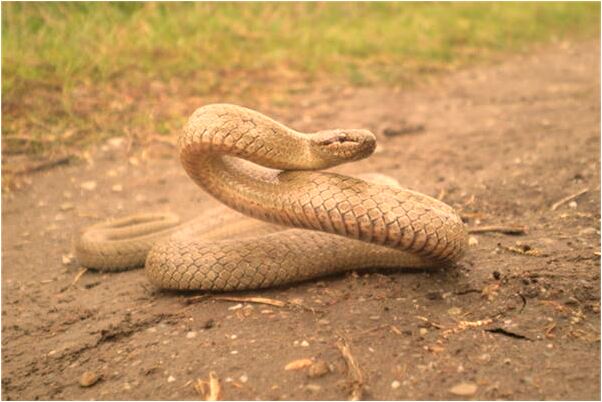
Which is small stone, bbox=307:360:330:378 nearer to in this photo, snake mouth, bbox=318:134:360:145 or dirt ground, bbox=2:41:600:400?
dirt ground, bbox=2:41:600:400

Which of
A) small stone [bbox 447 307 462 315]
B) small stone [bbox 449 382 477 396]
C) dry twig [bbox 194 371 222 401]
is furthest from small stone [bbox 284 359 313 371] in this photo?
small stone [bbox 447 307 462 315]

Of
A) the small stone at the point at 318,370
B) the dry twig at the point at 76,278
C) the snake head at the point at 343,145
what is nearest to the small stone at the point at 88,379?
the small stone at the point at 318,370

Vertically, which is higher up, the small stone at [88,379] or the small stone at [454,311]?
the small stone at [454,311]

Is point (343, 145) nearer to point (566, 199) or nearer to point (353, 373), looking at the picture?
point (353, 373)

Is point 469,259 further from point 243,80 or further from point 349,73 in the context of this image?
point 349,73

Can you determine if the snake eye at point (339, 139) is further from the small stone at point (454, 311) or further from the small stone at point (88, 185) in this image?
the small stone at point (88, 185)

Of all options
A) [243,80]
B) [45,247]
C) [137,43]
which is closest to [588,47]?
[243,80]
